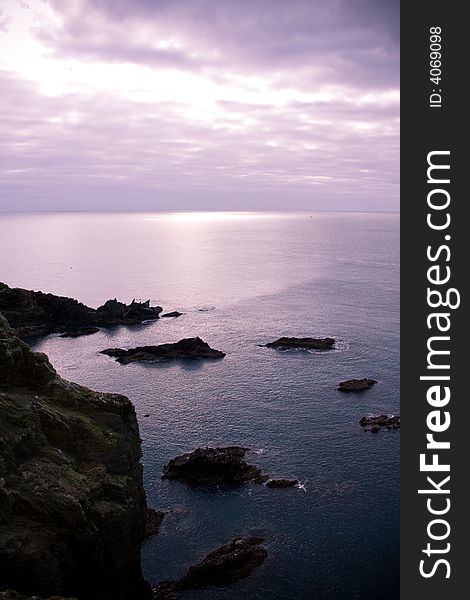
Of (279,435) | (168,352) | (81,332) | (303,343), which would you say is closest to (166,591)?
(279,435)

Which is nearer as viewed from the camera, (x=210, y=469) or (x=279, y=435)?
(x=210, y=469)

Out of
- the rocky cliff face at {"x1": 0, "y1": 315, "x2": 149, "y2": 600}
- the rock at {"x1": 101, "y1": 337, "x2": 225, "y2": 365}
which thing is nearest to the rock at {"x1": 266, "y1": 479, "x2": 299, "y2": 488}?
the rocky cliff face at {"x1": 0, "y1": 315, "x2": 149, "y2": 600}

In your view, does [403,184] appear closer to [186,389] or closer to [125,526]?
[125,526]

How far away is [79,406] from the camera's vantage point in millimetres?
37875

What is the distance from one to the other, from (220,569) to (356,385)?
46824 mm

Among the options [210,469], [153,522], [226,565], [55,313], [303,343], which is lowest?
[226,565]

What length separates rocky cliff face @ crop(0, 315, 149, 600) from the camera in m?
28.2

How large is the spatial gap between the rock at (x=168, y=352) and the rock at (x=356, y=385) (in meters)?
27.3

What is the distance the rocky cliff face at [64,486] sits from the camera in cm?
2816

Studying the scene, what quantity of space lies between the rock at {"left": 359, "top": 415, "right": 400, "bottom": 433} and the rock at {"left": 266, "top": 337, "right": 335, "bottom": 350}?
34.1 m

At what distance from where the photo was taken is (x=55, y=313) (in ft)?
431

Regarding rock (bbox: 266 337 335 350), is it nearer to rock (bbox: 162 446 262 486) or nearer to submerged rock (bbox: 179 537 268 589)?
rock (bbox: 162 446 262 486)

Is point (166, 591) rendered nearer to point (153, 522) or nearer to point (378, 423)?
point (153, 522)

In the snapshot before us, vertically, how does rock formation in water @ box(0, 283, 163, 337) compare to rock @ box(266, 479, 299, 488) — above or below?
above
